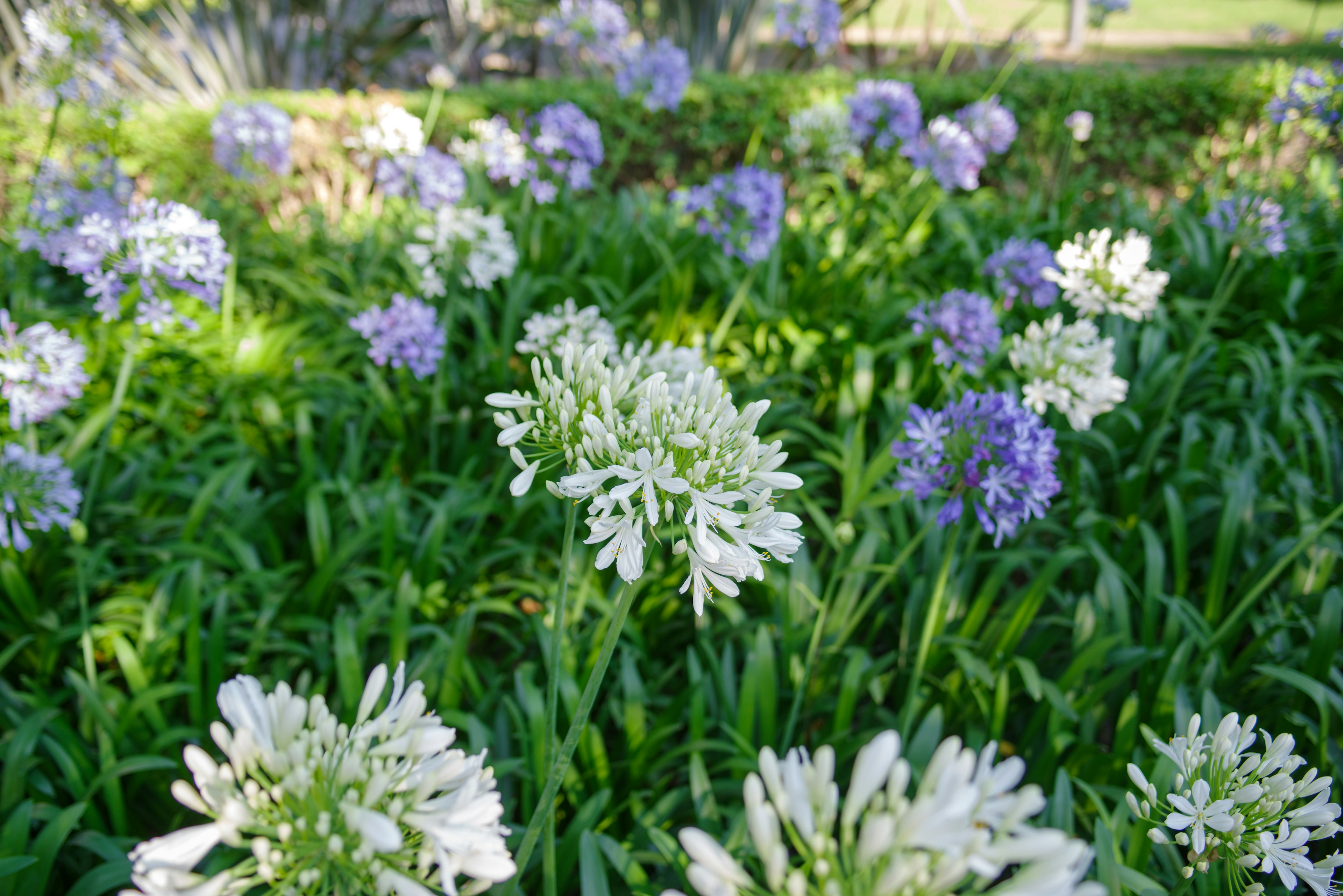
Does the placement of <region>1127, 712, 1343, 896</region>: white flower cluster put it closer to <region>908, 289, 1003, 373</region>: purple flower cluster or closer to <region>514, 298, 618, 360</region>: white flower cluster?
<region>908, 289, 1003, 373</region>: purple flower cluster

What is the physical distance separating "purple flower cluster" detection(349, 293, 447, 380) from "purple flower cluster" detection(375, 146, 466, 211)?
2.63 ft

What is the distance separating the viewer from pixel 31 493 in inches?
84.5

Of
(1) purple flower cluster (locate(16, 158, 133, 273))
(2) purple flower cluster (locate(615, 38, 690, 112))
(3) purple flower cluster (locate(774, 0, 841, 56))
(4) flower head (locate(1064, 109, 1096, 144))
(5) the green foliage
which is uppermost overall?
(3) purple flower cluster (locate(774, 0, 841, 56))

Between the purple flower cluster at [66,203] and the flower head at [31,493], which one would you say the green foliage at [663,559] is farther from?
the purple flower cluster at [66,203]

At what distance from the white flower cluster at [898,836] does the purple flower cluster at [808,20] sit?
4.72 m

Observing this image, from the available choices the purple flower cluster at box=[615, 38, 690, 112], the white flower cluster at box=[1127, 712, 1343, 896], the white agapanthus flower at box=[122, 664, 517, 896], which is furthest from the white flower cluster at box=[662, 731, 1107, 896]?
the purple flower cluster at box=[615, 38, 690, 112]

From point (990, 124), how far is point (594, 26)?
8.03 feet

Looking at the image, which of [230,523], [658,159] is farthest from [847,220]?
[230,523]

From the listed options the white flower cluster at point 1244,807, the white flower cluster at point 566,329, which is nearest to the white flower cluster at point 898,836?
the white flower cluster at point 1244,807

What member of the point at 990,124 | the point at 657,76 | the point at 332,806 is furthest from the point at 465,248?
the point at 990,124

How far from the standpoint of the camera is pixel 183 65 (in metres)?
9.20

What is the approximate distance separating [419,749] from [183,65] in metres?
11.3

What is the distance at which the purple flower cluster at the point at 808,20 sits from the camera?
4555 mm

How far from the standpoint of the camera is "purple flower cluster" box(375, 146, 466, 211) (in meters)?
3.48
